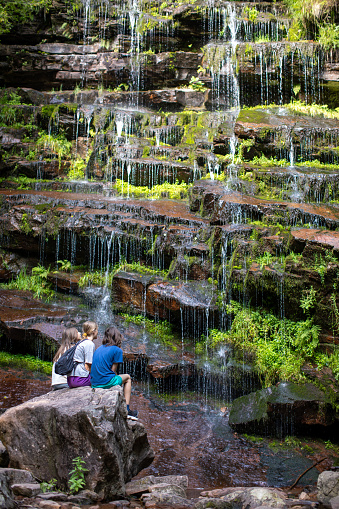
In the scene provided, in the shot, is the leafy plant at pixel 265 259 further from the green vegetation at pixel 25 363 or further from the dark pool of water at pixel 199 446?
the green vegetation at pixel 25 363

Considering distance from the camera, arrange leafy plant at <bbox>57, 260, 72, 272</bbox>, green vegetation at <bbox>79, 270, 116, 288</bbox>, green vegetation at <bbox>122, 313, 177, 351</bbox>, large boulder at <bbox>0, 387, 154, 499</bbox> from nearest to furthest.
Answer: large boulder at <bbox>0, 387, 154, 499</bbox> < green vegetation at <bbox>122, 313, 177, 351</bbox> < green vegetation at <bbox>79, 270, 116, 288</bbox> < leafy plant at <bbox>57, 260, 72, 272</bbox>

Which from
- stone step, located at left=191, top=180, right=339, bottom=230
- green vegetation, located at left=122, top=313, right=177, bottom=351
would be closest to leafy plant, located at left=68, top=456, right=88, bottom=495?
green vegetation, located at left=122, top=313, right=177, bottom=351

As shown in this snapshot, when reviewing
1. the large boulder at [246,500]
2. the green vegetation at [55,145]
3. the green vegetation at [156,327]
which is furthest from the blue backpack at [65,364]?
the green vegetation at [55,145]

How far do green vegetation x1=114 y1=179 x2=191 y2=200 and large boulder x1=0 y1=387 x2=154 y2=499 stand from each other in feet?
35.8

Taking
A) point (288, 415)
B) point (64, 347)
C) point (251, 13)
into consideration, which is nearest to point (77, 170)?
point (64, 347)

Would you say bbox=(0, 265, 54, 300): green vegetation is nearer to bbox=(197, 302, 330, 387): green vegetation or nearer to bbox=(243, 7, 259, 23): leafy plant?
bbox=(197, 302, 330, 387): green vegetation

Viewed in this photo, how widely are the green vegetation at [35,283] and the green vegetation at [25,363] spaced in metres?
2.17

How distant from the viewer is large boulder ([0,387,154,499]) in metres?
4.65

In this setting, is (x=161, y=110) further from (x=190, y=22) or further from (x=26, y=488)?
(x=26, y=488)

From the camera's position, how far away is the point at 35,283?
12.4 metres

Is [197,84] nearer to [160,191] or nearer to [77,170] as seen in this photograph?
[77,170]

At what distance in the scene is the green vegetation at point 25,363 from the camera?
10000mm

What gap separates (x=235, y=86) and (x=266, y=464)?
18.2 m

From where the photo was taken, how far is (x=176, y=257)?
37.8 ft
